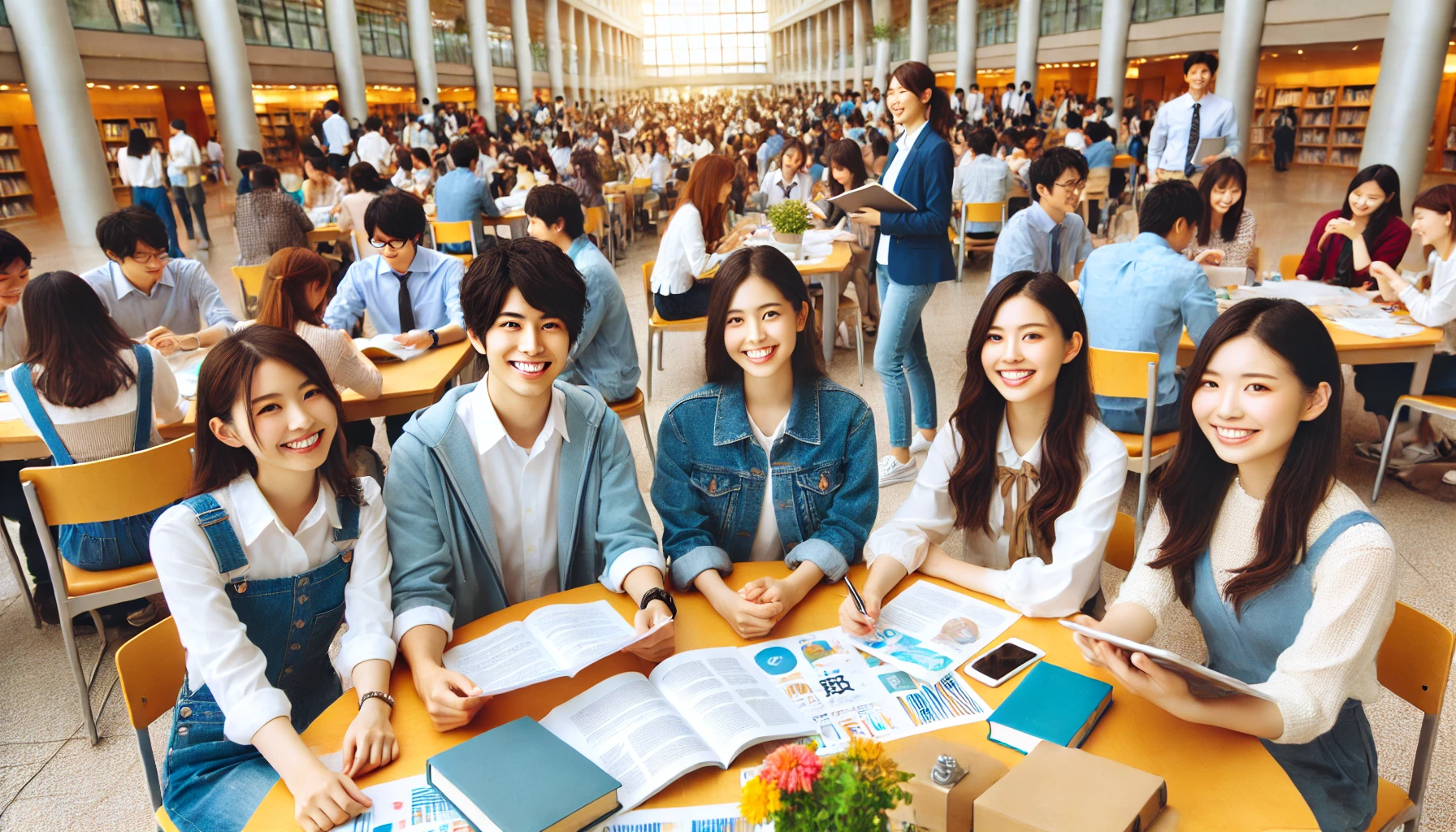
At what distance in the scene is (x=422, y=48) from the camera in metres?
18.6

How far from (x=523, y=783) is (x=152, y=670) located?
2.66 ft

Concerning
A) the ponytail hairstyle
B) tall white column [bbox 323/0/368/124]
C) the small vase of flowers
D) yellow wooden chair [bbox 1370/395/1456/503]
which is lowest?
yellow wooden chair [bbox 1370/395/1456/503]

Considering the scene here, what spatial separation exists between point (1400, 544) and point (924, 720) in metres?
2.66

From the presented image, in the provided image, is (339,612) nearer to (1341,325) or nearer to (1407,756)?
(1407,756)

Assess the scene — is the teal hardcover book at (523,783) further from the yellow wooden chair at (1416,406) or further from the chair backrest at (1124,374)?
the yellow wooden chair at (1416,406)

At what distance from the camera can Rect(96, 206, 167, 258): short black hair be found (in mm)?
2994

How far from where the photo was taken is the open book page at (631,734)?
41.4 inches

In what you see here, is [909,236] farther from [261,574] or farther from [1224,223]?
[261,574]

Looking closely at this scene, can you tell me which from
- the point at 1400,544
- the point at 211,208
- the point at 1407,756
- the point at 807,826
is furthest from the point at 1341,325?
the point at 211,208

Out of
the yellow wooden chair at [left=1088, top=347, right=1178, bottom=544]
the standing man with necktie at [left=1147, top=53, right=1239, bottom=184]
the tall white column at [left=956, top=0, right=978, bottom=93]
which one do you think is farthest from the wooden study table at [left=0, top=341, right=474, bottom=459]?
→ the tall white column at [left=956, top=0, right=978, bottom=93]

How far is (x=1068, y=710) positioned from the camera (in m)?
1.15

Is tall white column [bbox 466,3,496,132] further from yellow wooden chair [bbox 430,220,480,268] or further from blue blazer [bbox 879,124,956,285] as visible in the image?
blue blazer [bbox 879,124,956,285]

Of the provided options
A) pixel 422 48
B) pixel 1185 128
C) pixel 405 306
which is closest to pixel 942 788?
pixel 405 306

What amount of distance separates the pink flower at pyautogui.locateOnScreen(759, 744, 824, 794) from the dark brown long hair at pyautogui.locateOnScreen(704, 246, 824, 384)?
1010mm
